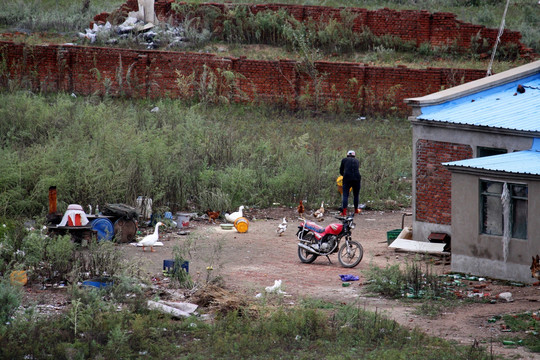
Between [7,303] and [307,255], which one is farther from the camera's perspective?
[307,255]

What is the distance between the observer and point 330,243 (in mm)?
14758

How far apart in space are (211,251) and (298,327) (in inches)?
204

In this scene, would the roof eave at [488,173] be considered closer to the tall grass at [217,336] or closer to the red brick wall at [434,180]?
the red brick wall at [434,180]

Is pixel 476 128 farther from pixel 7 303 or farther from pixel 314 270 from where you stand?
pixel 7 303

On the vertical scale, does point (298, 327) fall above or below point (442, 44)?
below

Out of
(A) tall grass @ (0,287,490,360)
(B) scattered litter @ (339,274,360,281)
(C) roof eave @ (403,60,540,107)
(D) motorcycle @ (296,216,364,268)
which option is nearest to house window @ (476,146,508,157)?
(C) roof eave @ (403,60,540,107)

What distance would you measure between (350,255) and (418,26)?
1947cm

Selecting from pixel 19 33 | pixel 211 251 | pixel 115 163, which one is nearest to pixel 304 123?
pixel 115 163

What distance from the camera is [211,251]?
15.6 metres

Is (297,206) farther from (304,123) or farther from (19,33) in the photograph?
(19,33)

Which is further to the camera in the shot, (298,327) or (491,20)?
(491,20)

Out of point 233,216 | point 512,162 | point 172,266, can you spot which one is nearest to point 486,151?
point 512,162

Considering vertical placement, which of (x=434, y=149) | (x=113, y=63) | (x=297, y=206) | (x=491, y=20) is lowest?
(x=297, y=206)

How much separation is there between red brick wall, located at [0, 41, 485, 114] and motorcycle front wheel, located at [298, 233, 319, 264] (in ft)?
46.2
